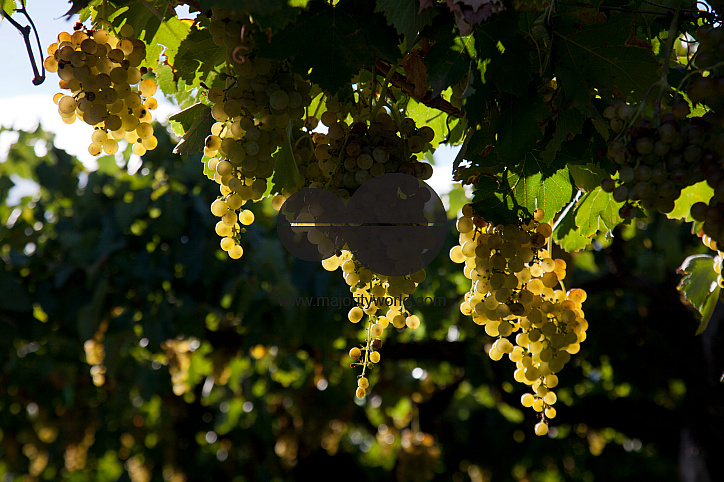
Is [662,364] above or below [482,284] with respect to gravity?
below

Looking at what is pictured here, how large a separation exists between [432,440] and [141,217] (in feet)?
9.45

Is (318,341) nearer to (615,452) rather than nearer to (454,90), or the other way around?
(454,90)

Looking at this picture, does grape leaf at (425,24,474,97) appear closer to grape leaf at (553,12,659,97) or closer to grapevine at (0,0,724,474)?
grapevine at (0,0,724,474)

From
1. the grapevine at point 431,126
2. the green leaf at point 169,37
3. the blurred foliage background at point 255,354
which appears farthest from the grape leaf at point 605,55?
the blurred foliage background at point 255,354

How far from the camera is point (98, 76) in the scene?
928 mm

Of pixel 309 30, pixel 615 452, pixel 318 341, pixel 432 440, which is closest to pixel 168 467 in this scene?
pixel 432 440

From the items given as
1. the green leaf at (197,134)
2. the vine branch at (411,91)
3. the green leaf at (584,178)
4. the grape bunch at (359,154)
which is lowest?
the green leaf at (584,178)

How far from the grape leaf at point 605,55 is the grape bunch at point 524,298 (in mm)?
243

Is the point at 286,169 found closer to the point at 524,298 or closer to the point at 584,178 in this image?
the point at 524,298

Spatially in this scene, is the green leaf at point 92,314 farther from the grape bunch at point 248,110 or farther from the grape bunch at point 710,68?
the grape bunch at point 710,68

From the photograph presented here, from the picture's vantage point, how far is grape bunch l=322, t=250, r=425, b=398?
99cm

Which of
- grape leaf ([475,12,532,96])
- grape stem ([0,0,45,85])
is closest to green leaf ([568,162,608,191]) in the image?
grape leaf ([475,12,532,96])

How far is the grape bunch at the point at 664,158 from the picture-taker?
2.35 feet

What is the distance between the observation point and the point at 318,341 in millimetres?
3588
